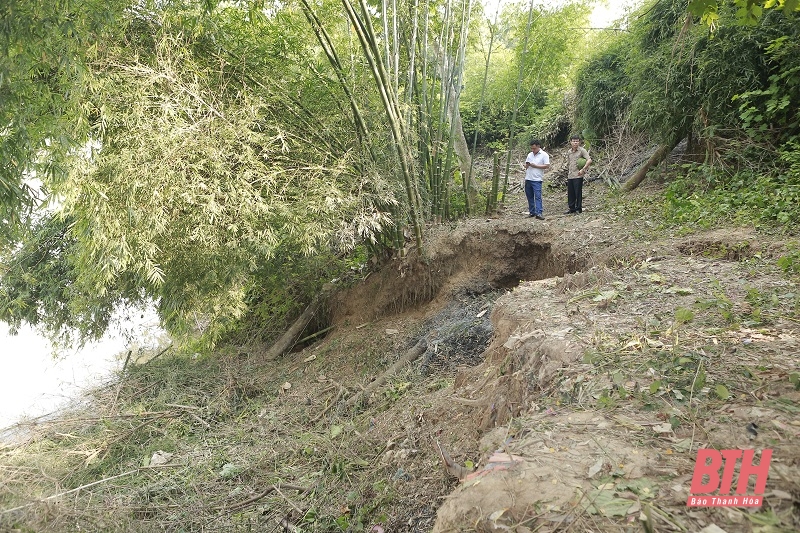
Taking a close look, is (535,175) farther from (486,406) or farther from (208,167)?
(486,406)

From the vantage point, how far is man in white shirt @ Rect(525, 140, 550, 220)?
641 cm

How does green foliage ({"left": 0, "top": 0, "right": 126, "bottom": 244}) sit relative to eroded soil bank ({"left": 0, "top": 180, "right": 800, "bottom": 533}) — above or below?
above

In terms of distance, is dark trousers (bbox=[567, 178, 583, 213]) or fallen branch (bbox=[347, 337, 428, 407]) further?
dark trousers (bbox=[567, 178, 583, 213])

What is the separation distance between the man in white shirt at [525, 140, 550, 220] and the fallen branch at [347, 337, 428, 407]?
2358 mm

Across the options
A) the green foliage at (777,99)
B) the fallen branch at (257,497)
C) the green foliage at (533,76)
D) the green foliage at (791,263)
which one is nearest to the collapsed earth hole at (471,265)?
the green foliage at (777,99)

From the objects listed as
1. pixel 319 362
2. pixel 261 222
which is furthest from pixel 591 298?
pixel 319 362

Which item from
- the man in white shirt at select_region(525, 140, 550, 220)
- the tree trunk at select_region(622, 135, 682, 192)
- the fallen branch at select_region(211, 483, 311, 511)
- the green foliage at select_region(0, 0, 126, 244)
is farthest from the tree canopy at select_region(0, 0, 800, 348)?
the fallen branch at select_region(211, 483, 311, 511)

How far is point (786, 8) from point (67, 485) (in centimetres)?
501

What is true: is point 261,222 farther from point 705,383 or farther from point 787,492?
point 787,492

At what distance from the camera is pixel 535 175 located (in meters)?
6.49

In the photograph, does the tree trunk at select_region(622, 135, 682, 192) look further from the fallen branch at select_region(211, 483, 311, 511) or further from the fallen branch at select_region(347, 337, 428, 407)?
the fallen branch at select_region(211, 483, 311, 511)

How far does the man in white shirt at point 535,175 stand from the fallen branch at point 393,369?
2358 mm

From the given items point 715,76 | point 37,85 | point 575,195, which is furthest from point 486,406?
point 715,76

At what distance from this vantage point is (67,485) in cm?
383
